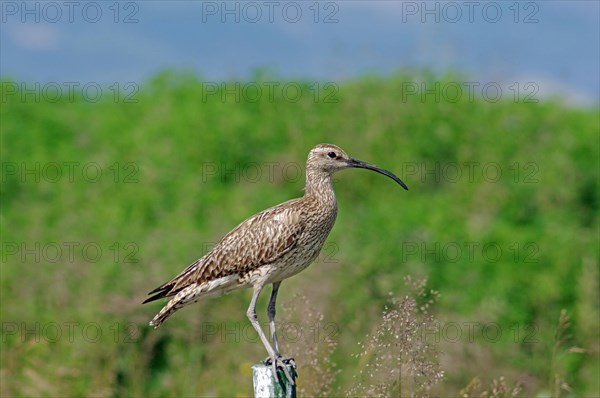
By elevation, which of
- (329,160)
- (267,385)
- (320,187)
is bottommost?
(267,385)

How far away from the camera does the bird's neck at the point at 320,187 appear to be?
7.36 m

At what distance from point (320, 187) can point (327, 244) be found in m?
5.41

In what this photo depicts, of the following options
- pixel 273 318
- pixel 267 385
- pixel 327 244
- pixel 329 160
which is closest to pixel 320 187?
pixel 329 160

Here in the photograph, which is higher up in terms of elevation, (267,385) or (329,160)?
(329,160)

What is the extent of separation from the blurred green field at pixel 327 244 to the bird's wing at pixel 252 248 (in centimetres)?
52

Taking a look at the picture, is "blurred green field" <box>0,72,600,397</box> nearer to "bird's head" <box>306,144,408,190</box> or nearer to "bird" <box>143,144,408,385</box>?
"bird" <box>143,144,408,385</box>

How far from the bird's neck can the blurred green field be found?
2.76ft

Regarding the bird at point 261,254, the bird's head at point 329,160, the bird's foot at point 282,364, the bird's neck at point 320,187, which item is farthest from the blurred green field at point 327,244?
the bird's head at point 329,160

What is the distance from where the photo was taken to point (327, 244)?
503 inches

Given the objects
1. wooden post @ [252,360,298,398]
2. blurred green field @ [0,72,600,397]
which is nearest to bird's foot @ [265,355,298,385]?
wooden post @ [252,360,298,398]

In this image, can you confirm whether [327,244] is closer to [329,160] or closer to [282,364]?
[329,160]

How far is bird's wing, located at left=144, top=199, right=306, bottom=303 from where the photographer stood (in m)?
7.14

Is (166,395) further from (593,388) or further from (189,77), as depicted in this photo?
(189,77)

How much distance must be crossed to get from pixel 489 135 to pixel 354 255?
588 centimetres
